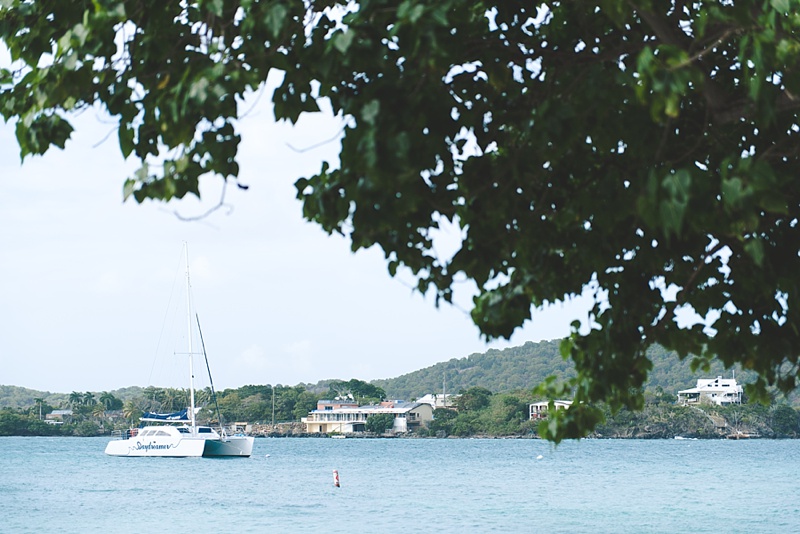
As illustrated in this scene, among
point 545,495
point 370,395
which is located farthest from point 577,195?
point 370,395

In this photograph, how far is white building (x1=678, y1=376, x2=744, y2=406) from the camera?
149 meters

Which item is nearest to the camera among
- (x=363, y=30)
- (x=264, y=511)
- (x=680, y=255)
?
(x=363, y=30)

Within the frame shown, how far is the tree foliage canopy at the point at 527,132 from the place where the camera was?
155 inches

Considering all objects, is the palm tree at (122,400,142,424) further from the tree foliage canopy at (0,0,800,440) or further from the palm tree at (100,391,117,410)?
the tree foliage canopy at (0,0,800,440)

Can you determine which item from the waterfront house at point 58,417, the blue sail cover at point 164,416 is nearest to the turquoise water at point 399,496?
the blue sail cover at point 164,416

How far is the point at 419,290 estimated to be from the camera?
221 inches

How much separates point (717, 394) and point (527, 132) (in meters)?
153

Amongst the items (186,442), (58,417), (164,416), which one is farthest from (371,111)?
(58,417)

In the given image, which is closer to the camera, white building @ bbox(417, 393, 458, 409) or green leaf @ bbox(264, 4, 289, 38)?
green leaf @ bbox(264, 4, 289, 38)

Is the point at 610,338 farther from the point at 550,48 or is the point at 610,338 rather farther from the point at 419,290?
the point at 550,48

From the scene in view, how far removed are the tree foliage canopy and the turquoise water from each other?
93.6 feet

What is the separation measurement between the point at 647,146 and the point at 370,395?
18401 cm

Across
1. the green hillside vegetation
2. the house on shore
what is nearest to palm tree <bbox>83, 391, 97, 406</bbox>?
the green hillside vegetation

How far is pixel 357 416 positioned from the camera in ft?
510
